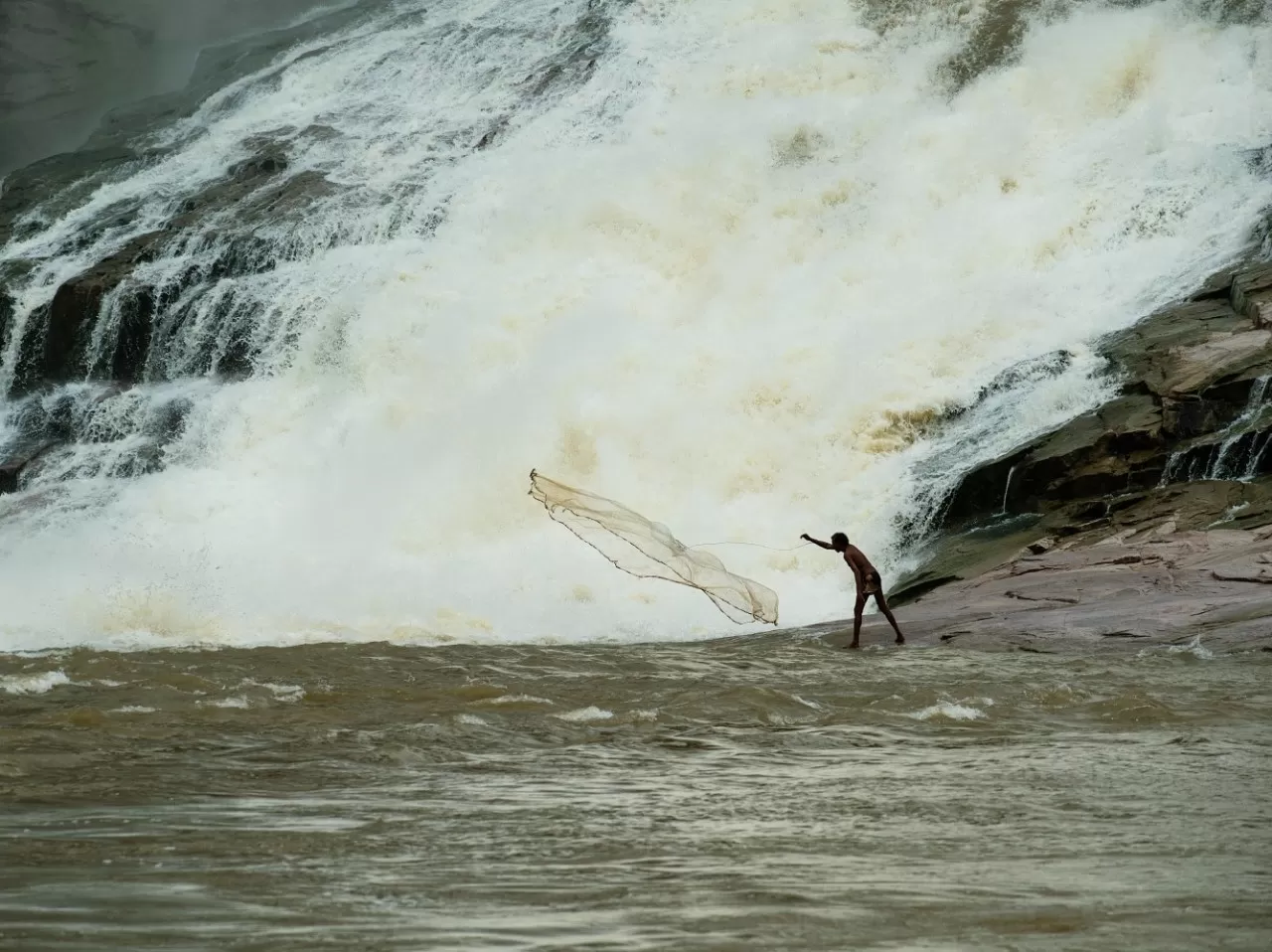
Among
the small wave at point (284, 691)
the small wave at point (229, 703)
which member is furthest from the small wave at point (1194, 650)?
the small wave at point (229, 703)

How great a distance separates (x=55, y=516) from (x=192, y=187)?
10.5 metres

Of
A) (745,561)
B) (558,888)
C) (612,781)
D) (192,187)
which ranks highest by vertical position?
(192,187)

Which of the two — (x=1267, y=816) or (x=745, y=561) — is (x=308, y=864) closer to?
(x=1267, y=816)

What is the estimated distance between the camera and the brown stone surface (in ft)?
35.4

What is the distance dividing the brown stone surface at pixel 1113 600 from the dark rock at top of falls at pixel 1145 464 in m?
0.46

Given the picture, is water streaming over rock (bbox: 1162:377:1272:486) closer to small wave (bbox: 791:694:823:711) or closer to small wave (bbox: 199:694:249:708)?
small wave (bbox: 791:694:823:711)

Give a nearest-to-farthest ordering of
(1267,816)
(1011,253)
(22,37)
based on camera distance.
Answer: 1. (1267,816)
2. (1011,253)
3. (22,37)

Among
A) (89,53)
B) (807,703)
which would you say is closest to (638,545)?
(807,703)

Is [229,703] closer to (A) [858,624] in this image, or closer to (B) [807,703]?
(B) [807,703]

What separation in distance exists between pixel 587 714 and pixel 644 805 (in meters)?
2.93

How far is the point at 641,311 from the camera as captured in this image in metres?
20.9

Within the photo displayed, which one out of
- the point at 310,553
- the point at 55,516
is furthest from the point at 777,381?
the point at 55,516

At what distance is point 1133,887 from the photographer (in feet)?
13.2

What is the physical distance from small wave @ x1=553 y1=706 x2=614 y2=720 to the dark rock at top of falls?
598 cm
